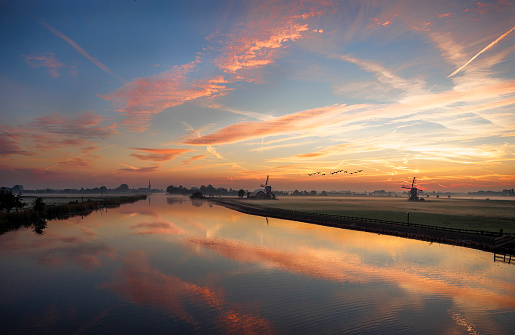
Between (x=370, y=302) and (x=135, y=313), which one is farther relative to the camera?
(x=370, y=302)

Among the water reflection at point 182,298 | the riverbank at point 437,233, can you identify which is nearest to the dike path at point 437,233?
the riverbank at point 437,233

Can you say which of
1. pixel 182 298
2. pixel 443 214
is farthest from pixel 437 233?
pixel 443 214

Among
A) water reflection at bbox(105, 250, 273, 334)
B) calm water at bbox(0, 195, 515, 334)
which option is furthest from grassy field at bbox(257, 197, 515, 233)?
water reflection at bbox(105, 250, 273, 334)

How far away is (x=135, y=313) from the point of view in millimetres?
15617

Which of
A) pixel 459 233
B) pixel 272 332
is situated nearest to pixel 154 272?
pixel 272 332

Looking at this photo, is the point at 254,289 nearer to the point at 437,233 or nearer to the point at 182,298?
the point at 182,298

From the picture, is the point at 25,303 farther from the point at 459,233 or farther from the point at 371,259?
the point at 459,233

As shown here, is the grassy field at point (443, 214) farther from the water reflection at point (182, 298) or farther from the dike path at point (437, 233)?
the water reflection at point (182, 298)

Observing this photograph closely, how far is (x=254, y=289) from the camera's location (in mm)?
19922

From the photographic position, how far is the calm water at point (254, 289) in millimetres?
14492

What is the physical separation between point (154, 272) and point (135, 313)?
8.69 metres

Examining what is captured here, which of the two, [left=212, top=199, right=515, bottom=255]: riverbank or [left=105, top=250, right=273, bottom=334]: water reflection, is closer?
[left=105, top=250, right=273, bottom=334]: water reflection

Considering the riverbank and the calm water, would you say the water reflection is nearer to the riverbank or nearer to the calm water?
the calm water

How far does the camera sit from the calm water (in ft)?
47.5
